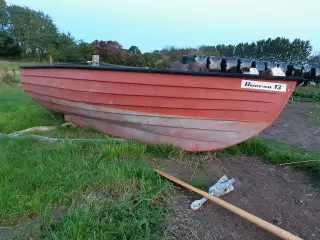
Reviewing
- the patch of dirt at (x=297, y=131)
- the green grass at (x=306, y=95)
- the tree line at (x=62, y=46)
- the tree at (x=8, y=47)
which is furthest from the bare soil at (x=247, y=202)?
the tree at (x=8, y=47)

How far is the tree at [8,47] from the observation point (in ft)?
117

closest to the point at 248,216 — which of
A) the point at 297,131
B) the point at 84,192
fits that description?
the point at 84,192

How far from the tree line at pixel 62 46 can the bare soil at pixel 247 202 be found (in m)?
12.0

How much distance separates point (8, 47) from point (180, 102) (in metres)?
38.6

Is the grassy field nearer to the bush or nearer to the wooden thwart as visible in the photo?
the wooden thwart

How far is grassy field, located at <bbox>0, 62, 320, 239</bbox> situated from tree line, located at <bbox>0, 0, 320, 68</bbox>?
38.5 ft

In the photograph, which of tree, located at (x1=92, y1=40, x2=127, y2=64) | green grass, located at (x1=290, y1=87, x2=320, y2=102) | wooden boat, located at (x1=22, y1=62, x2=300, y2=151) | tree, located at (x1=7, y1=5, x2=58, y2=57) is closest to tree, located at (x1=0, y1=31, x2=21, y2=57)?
tree, located at (x1=7, y1=5, x2=58, y2=57)

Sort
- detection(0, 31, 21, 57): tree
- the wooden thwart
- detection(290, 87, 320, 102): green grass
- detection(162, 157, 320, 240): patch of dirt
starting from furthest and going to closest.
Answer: detection(0, 31, 21, 57): tree → detection(290, 87, 320, 102): green grass → detection(162, 157, 320, 240): patch of dirt → the wooden thwart

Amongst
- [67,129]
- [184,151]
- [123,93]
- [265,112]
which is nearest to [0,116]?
[67,129]

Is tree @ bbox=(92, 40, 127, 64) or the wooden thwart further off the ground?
tree @ bbox=(92, 40, 127, 64)

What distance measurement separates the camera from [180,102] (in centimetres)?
353

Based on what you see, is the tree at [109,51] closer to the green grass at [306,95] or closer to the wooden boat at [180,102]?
the green grass at [306,95]

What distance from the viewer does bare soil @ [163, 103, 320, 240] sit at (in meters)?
2.27

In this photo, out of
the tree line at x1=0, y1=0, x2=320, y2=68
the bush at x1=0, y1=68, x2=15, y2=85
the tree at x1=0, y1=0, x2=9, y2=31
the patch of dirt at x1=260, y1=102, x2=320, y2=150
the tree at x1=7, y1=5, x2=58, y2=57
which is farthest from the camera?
the tree at x1=0, y1=0, x2=9, y2=31
